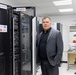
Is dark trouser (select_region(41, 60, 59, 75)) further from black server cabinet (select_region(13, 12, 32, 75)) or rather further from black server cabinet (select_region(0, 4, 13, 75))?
black server cabinet (select_region(0, 4, 13, 75))

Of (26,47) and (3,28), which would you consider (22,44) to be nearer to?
(26,47)

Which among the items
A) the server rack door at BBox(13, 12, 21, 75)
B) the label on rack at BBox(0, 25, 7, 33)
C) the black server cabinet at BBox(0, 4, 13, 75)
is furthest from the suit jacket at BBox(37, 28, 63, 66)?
the label on rack at BBox(0, 25, 7, 33)

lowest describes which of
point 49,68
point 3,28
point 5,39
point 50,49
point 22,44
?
point 49,68

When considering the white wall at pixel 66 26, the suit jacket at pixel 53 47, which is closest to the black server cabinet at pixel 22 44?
the suit jacket at pixel 53 47

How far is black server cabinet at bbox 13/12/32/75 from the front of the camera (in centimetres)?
245

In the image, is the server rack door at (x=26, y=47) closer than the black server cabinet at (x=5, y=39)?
No

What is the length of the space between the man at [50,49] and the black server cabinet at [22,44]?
0.85 ft

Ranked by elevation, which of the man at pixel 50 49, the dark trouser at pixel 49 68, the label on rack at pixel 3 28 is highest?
the label on rack at pixel 3 28

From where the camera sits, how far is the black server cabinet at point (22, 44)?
2.45m

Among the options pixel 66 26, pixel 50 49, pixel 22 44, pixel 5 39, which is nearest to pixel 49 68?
pixel 50 49

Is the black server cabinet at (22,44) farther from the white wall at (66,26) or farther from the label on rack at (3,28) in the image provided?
the white wall at (66,26)

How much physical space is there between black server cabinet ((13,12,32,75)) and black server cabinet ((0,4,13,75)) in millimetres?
158

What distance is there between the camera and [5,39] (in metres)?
2.09

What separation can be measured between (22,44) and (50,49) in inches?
20.7
